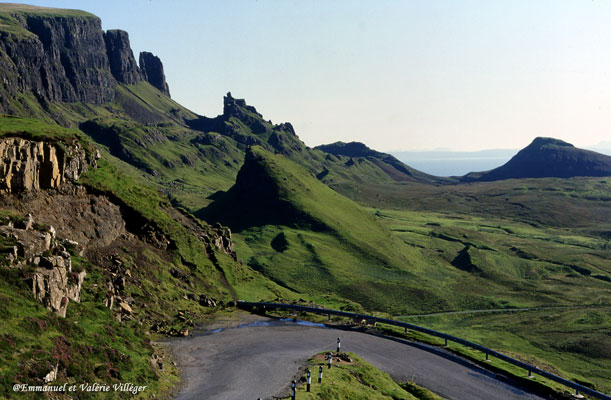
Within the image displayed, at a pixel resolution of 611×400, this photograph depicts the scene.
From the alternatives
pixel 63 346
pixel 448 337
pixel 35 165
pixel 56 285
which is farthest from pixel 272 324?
pixel 35 165

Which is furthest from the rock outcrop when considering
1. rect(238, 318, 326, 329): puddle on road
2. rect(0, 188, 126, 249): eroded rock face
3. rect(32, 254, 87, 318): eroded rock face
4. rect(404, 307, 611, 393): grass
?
rect(404, 307, 611, 393): grass

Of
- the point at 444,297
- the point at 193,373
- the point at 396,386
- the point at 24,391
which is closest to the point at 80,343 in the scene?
the point at 24,391

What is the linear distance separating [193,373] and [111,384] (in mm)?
11206

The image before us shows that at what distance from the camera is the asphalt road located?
45.0 meters

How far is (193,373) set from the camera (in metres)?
48.1

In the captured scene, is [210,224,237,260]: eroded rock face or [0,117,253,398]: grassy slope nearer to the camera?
[0,117,253,398]: grassy slope

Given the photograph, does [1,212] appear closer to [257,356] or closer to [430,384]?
[257,356]

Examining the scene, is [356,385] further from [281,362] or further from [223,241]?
[223,241]

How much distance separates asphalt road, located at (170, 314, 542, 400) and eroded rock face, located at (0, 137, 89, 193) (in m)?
31.8

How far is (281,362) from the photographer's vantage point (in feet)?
171

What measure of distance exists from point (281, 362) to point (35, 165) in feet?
153

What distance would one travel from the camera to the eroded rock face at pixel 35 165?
6412 cm

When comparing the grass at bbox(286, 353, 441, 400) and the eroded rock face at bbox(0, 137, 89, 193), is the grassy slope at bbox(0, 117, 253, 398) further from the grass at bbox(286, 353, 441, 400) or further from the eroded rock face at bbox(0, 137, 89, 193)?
the grass at bbox(286, 353, 441, 400)

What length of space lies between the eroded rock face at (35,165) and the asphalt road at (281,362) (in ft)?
104
